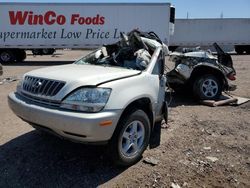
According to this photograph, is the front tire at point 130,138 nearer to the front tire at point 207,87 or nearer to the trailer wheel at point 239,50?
the front tire at point 207,87

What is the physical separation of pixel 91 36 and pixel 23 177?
17560 millimetres

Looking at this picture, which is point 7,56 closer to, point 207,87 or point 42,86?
point 207,87

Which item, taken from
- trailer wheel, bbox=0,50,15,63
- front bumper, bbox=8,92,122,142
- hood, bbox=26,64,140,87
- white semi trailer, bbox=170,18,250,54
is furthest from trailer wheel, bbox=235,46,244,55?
front bumper, bbox=8,92,122,142

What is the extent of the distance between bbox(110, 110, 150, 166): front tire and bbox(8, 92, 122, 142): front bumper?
0.61ft

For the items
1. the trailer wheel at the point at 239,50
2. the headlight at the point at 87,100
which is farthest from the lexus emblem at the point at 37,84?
the trailer wheel at the point at 239,50

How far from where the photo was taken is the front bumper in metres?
3.54

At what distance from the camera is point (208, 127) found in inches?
239

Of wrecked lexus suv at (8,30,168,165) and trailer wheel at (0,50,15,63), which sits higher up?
wrecked lexus suv at (8,30,168,165)

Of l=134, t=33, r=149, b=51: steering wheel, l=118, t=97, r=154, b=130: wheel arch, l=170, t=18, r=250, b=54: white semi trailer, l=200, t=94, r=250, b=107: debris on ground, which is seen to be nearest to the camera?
l=118, t=97, r=154, b=130: wheel arch

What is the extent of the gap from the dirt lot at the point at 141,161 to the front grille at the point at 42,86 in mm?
956

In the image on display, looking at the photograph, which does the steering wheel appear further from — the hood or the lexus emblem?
the lexus emblem

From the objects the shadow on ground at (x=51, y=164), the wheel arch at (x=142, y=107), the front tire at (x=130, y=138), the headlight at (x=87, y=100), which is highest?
the headlight at (x=87, y=100)

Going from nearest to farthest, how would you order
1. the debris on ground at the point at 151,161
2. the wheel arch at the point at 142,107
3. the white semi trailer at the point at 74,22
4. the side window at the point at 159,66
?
the wheel arch at the point at 142,107, the debris on ground at the point at 151,161, the side window at the point at 159,66, the white semi trailer at the point at 74,22

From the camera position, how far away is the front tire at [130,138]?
393 cm
